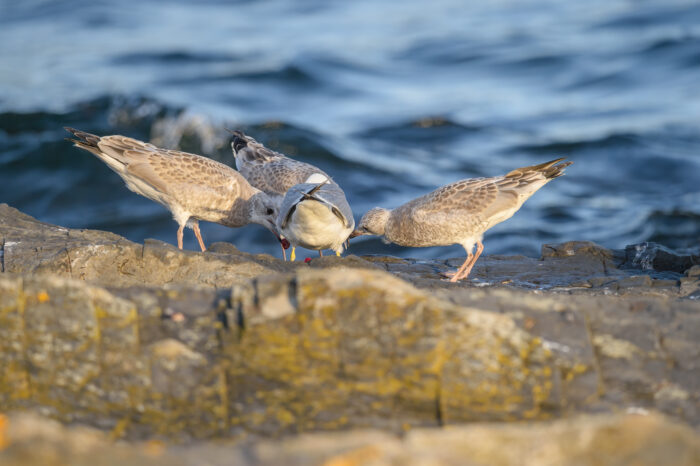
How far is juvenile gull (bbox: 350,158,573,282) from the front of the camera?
7.86 meters

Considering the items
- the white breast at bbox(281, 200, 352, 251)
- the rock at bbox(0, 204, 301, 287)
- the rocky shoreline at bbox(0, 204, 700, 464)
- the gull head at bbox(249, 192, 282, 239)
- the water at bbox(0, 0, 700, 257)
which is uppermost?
the rocky shoreline at bbox(0, 204, 700, 464)

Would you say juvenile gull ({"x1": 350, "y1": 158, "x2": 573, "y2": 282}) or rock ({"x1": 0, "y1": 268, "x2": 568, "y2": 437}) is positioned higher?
rock ({"x1": 0, "y1": 268, "x2": 568, "y2": 437})

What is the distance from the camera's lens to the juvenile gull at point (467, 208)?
7.86 m

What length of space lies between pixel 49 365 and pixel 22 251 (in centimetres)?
255

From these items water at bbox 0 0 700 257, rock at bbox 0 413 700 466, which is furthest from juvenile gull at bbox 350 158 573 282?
rock at bbox 0 413 700 466

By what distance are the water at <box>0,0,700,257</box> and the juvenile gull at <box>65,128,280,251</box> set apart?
337 cm

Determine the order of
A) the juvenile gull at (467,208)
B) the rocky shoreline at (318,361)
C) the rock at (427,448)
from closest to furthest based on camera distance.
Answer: the rock at (427,448), the rocky shoreline at (318,361), the juvenile gull at (467,208)

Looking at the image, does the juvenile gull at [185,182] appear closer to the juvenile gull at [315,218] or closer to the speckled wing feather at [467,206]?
the juvenile gull at [315,218]

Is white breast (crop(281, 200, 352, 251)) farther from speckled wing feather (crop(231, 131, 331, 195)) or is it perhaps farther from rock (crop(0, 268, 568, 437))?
rock (crop(0, 268, 568, 437))

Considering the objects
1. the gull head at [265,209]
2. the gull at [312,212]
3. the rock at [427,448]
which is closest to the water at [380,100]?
the gull at [312,212]

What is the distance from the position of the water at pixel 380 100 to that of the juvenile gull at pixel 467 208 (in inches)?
154

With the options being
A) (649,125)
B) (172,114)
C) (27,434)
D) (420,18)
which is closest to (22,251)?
(27,434)

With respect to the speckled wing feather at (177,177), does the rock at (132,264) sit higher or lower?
higher

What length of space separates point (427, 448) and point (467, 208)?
5096mm
